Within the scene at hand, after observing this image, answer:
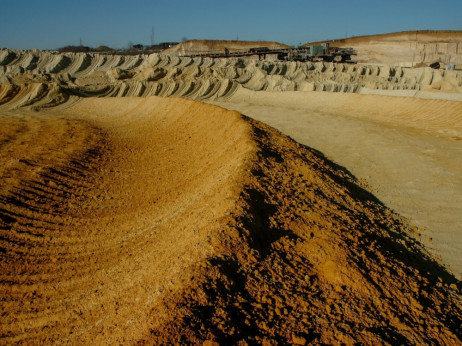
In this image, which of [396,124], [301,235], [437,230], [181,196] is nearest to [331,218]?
[301,235]

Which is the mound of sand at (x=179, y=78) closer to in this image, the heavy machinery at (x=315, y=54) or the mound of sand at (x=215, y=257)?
the heavy machinery at (x=315, y=54)

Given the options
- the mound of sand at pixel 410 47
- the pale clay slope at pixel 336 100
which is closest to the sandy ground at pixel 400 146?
the pale clay slope at pixel 336 100

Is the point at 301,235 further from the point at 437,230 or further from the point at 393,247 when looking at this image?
the point at 437,230

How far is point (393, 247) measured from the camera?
412 centimetres

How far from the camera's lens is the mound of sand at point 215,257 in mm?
2549

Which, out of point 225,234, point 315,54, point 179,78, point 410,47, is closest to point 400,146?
point 225,234

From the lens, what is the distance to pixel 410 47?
42094mm

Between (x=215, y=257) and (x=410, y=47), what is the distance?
48.9 metres

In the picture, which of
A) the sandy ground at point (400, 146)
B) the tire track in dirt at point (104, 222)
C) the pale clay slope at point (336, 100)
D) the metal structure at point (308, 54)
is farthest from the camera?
the metal structure at point (308, 54)

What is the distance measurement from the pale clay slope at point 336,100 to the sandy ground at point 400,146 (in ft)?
0.09

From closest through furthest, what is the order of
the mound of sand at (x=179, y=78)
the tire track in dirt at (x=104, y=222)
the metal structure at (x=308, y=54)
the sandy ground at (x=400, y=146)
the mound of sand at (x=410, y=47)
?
the tire track in dirt at (x=104, y=222) → the sandy ground at (x=400, y=146) → the mound of sand at (x=179, y=78) → the metal structure at (x=308, y=54) → the mound of sand at (x=410, y=47)

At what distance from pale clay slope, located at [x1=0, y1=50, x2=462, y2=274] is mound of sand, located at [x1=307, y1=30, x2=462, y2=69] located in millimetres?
18101

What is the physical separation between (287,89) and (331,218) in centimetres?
1710

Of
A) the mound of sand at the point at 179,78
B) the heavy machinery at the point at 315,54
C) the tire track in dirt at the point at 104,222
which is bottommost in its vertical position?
the tire track in dirt at the point at 104,222
